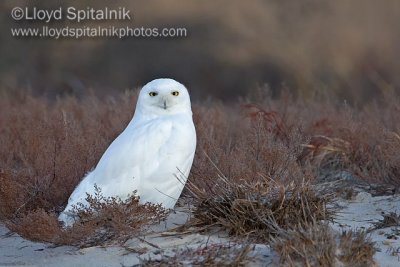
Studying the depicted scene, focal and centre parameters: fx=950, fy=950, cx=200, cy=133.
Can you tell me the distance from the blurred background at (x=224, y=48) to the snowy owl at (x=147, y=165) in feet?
26.5

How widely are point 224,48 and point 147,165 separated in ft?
34.2

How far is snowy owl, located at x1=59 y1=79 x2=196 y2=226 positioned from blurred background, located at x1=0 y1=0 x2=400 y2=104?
318 inches

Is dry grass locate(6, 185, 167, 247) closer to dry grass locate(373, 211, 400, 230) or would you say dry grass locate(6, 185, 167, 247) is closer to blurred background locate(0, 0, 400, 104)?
dry grass locate(373, 211, 400, 230)

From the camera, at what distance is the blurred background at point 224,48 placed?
1450cm

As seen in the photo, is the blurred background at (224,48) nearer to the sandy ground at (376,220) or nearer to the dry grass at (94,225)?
the sandy ground at (376,220)

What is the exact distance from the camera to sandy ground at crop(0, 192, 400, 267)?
16.0 ft

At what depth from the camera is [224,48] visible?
52.3 ft

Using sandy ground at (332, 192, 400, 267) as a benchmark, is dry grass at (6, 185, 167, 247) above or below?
above

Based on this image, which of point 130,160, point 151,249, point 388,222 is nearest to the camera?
point 151,249

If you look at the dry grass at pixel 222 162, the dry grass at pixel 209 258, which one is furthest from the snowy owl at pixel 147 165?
Answer: the dry grass at pixel 209 258

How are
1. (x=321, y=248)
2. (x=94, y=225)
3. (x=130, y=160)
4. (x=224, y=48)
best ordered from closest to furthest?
(x=321, y=248)
(x=94, y=225)
(x=130, y=160)
(x=224, y=48)

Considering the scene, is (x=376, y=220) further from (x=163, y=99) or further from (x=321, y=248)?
(x=163, y=99)

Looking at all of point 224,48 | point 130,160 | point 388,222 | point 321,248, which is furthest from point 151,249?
point 224,48

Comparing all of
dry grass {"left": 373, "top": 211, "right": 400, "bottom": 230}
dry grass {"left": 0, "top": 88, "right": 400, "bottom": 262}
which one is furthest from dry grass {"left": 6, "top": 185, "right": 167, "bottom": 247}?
dry grass {"left": 373, "top": 211, "right": 400, "bottom": 230}
